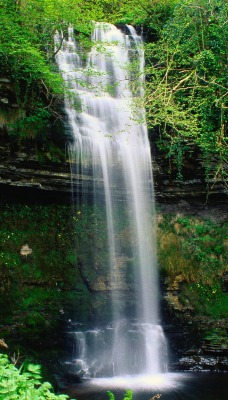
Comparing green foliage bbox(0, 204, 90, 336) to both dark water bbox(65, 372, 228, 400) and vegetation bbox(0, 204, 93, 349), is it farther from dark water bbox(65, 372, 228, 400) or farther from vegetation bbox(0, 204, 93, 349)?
dark water bbox(65, 372, 228, 400)

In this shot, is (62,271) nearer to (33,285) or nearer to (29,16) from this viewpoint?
(33,285)

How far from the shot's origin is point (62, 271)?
9.31m

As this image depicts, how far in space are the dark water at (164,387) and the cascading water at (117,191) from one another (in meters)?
0.50

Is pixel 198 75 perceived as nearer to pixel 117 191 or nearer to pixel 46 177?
pixel 117 191

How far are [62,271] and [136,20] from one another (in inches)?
347

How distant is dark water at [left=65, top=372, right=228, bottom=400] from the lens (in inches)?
271

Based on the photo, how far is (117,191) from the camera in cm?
959

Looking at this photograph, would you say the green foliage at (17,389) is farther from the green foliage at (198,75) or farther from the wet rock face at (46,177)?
the green foliage at (198,75)

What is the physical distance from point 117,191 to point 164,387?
4.48 m

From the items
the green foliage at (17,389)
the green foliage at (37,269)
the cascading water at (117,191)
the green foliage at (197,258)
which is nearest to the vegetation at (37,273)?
the green foliage at (37,269)

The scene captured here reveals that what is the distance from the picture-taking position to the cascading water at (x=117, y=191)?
8492 mm

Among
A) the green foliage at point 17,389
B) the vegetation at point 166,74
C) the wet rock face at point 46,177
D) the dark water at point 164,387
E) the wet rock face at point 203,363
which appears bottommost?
the dark water at point 164,387

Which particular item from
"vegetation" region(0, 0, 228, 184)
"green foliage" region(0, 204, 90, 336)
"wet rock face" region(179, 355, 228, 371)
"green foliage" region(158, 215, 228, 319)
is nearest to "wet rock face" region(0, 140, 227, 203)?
"vegetation" region(0, 0, 228, 184)

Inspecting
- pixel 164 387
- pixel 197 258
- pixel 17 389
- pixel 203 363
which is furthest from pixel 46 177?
pixel 17 389
